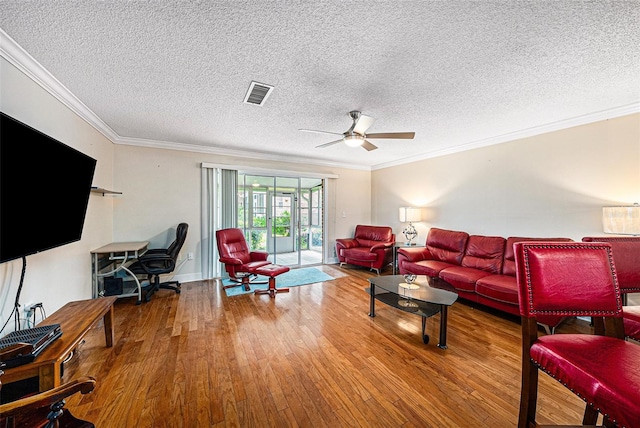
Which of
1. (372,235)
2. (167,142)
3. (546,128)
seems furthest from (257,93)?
(372,235)

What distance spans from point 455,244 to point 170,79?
14.9 feet

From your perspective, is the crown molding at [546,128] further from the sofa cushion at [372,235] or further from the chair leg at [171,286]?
the chair leg at [171,286]

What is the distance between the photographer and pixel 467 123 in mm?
3289

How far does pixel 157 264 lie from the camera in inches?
143

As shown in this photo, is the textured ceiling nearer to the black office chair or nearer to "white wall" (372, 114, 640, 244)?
"white wall" (372, 114, 640, 244)

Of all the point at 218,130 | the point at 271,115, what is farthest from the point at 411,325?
the point at 218,130

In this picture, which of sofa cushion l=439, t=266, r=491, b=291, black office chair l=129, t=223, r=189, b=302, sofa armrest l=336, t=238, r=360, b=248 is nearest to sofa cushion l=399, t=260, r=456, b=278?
sofa cushion l=439, t=266, r=491, b=291

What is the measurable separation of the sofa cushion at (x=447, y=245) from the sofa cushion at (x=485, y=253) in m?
0.10

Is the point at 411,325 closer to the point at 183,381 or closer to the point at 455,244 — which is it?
the point at 455,244

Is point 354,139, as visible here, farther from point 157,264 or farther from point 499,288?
point 157,264

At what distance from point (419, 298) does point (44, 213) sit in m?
3.27

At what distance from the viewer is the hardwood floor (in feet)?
5.09

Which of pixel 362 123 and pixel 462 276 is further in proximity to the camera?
pixel 462 276

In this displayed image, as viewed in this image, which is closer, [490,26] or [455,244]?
[490,26]
